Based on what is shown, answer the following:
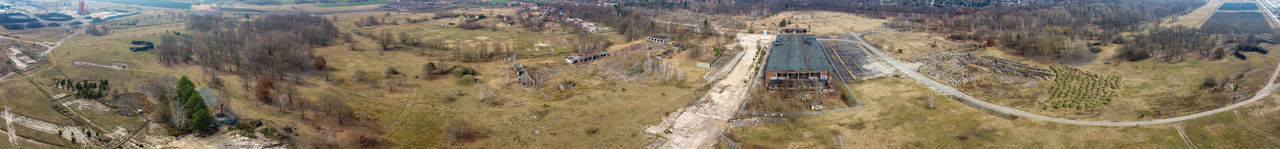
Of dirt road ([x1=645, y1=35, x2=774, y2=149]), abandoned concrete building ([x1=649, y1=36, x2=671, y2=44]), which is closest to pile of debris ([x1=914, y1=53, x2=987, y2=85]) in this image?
dirt road ([x1=645, y1=35, x2=774, y2=149])

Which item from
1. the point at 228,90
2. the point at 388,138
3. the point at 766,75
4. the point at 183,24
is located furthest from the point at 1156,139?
the point at 183,24

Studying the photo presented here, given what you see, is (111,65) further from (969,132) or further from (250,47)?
(969,132)

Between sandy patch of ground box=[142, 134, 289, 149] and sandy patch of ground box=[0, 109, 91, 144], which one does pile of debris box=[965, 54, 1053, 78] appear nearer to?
sandy patch of ground box=[142, 134, 289, 149]

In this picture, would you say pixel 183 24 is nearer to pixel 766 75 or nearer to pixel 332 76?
pixel 332 76

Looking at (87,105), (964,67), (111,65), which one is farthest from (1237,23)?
(111,65)

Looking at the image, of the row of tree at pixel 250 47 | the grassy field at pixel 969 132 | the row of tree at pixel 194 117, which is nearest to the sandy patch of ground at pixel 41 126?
the row of tree at pixel 194 117
